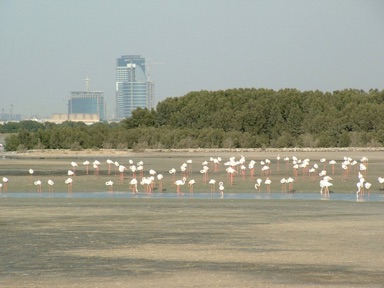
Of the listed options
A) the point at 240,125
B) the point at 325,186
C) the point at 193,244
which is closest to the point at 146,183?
the point at 325,186

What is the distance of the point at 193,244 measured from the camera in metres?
18.3

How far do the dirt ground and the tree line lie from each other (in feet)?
158

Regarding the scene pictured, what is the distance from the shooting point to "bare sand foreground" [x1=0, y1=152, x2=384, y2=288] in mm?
14453

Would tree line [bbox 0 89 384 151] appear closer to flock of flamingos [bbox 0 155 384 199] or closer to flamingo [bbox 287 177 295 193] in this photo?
flock of flamingos [bbox 0 155 384 199]

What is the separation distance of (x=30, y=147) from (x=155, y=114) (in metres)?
18.7

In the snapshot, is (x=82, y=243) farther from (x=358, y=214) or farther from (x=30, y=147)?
(x=30, y=147)

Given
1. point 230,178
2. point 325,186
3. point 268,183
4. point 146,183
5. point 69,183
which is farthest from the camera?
point 230,178

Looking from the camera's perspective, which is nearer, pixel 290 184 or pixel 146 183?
pixel 146 183

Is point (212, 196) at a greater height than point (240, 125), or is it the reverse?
point (240, 125)

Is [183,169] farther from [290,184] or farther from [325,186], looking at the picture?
[325,186]

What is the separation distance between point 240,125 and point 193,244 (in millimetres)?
66540

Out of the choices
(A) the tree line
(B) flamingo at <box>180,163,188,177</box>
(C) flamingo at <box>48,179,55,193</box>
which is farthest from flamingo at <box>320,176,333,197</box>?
(A) the tree line

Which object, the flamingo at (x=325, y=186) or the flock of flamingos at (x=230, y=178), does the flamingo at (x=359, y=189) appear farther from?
the flamingo at (x=325, y=186)

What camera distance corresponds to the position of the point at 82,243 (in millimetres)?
18484
